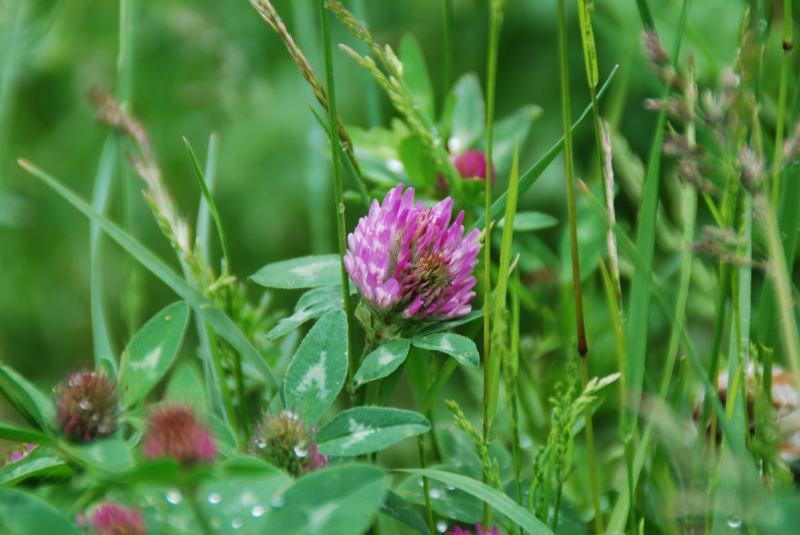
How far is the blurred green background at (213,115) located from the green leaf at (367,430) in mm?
903

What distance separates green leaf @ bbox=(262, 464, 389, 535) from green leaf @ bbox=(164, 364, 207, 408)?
0.13 meters

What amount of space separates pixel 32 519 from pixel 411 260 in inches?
12.9

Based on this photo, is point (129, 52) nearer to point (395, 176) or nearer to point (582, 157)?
point (395, 176)

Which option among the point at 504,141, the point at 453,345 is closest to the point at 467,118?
the point at 504,141

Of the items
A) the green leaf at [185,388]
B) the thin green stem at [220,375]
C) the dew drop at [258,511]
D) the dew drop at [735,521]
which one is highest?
the green leaf at [185,388]

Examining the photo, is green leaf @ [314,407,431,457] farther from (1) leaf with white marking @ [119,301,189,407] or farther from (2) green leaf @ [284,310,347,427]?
(1) leaf with white marking @ [119,301,189,407]

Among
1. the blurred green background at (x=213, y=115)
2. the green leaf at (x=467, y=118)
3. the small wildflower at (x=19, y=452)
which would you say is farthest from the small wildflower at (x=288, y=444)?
the blurred green background at (x=213, y=115)

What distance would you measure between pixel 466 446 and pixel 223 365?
272 mm

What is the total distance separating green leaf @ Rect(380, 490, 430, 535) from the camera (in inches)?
21.1

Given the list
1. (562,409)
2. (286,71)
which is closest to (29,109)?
(286,71)

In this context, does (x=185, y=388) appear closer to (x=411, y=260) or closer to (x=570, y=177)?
(x=411, y=260)

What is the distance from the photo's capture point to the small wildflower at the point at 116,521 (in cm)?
40

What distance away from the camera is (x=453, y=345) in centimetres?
55

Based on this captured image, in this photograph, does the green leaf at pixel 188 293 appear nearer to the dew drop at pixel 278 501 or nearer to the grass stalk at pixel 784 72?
the dew drop at pixel 278 501
